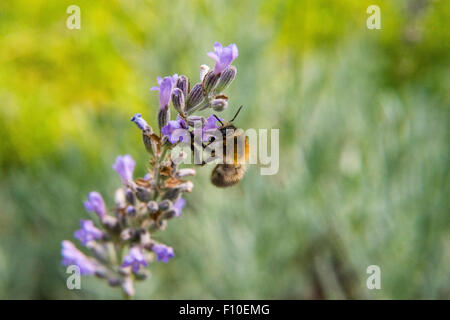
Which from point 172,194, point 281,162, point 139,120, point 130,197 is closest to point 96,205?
point 130,197

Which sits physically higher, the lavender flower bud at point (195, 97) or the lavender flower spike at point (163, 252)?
the lavender flower bud at point (195, 97)

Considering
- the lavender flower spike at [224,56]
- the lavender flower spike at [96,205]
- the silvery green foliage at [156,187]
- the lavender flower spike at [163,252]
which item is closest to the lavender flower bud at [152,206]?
the silvery green foliage at [156,187]

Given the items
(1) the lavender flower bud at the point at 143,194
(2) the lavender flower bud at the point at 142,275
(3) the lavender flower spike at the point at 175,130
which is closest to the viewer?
(3) the lavender flower spike at the point at 175,130

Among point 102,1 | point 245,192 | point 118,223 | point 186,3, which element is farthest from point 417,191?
point 102,1

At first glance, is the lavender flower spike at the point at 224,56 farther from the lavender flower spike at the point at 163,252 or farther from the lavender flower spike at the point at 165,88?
the lavender flower spike at the point at 163,252

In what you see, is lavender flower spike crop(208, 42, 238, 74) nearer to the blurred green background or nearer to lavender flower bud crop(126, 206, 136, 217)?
lavender flower bud crop(126, 206, 136, 217)
